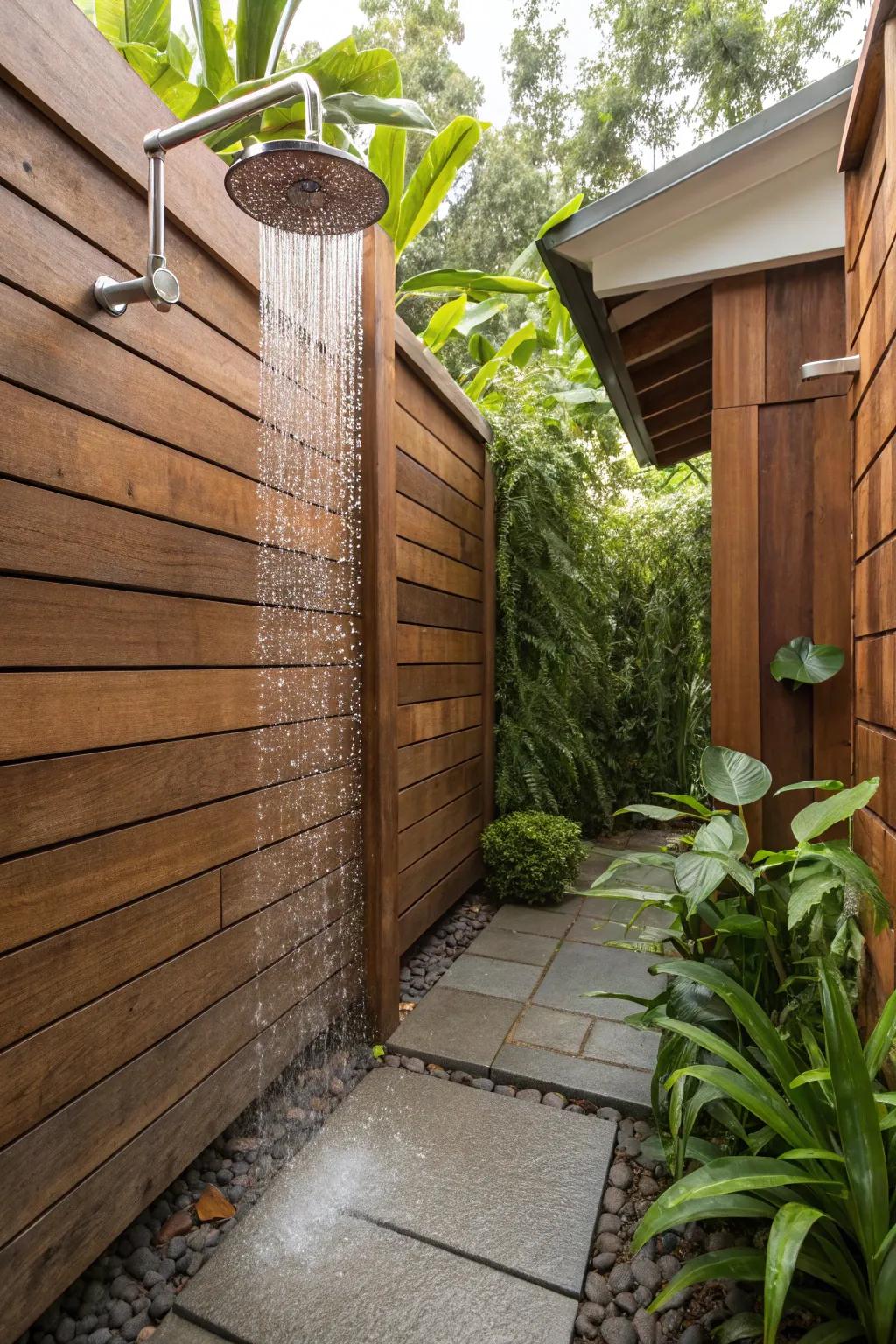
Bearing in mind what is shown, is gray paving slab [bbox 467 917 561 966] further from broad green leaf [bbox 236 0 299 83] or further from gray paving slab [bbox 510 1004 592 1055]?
broad green leaf [bbox 236 0 299 83]

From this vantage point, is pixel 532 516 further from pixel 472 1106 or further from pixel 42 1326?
pixel 42 1326

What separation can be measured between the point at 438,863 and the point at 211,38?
2934 millimetres

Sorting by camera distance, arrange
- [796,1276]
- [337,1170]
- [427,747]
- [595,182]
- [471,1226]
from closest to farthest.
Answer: [796,1276]
[471,1226]
[337,1170]
[427,747]
[595,182]

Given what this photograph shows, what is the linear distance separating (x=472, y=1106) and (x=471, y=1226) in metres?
0.41

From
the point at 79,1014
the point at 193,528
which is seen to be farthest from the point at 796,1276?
the point at 193,528

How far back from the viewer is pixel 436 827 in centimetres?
300

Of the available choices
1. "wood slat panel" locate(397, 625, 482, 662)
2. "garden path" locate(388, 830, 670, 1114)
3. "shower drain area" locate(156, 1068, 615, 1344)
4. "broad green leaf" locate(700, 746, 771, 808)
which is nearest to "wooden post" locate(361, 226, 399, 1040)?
"garden path" locate(388, 830, 670, 1114)

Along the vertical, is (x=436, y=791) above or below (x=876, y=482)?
below

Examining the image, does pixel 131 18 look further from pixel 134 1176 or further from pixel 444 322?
pixel 134 1176

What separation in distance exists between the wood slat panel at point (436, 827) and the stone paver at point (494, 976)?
413mm

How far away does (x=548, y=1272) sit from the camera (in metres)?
1.38

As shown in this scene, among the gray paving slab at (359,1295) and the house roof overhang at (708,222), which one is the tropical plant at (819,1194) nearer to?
the gray paving slab at (359,1295)

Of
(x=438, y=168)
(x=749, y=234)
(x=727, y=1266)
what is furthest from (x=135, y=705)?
(x=438, y=168)

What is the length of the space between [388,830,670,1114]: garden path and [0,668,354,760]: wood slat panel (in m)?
1.02
